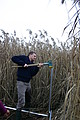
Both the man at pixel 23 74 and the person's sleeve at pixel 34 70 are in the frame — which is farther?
the person's sleeve at pixel 34 70

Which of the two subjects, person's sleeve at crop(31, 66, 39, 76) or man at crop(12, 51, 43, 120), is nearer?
man at crop(12, 51, 43, 120)

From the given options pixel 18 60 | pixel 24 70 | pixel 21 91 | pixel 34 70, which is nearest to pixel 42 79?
pixel 34 70

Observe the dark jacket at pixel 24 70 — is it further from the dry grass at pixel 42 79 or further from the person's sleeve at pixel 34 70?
the dry grass at pixel 42 79

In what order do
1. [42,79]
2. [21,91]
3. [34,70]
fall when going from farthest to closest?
1. [42,79]
2. [34,70]
3. [21,91]

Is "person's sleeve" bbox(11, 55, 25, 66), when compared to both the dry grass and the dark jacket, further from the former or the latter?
the dry grass

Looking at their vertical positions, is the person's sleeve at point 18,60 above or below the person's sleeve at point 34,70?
above

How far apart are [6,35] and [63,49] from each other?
4.45 feet

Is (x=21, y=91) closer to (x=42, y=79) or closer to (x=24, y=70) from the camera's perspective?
(x=24, y=70)

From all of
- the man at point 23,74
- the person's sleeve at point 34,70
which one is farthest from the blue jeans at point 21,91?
the person's sleeve at point 34,70

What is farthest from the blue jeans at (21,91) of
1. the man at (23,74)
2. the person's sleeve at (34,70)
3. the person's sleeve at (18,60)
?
the person's sleeve at (18,60)

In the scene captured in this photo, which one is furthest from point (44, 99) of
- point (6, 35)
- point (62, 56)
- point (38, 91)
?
point (6, 35)

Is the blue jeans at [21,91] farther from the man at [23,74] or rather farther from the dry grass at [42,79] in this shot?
the dry grass at [42,79]

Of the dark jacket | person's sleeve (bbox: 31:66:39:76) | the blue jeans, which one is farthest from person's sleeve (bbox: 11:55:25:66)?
the blue jeans

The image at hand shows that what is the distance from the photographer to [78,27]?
1.29m
